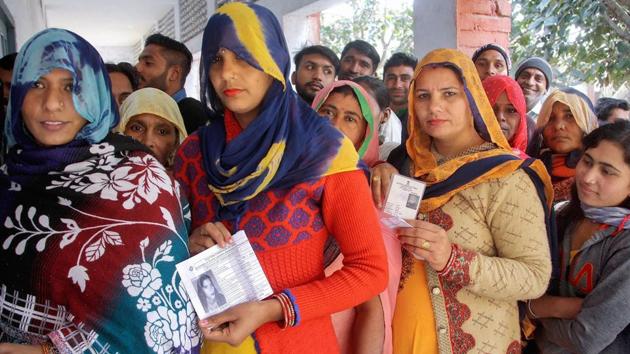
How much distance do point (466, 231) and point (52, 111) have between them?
1.38 m

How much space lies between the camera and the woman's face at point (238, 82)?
1563 millimetres

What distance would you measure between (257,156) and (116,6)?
10.8m

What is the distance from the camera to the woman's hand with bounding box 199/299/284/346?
139cm

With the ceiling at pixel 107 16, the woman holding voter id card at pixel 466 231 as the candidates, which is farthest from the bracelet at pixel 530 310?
the ceiling at pixel 107 16

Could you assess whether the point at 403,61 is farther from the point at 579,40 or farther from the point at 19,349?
the point at 19,349

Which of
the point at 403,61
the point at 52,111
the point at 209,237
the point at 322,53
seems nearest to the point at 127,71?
the point at 322,53

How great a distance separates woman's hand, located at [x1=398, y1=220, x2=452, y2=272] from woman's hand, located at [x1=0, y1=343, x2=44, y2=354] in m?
1.13

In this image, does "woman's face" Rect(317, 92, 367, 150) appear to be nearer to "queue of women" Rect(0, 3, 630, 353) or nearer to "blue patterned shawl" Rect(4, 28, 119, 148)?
"queue of women" Rect(0, 3, 630, 353)

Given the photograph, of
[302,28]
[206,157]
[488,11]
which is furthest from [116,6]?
[206,157]

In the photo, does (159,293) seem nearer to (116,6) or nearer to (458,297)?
A: (458,297)

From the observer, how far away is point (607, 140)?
202cm

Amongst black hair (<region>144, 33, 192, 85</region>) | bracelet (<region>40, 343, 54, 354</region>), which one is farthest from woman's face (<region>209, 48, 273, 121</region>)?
black hair (<region>144, 33, 192, 85</region>)

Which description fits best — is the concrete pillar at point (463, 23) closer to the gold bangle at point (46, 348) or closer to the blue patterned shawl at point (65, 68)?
the blue patterned shawl at point (65, 68)

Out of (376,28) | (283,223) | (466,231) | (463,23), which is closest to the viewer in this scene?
(283,223)
